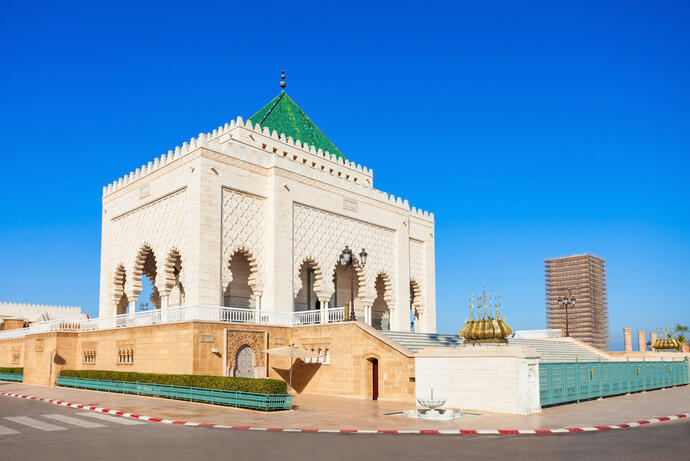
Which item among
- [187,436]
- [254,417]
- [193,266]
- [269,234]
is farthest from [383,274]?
[187,436]

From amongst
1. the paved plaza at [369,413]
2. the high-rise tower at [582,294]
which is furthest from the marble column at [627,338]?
the high-rise tower at [582,294]

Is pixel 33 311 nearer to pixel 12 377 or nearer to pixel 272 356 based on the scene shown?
pixel 12 377

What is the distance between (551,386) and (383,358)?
17.1 ft

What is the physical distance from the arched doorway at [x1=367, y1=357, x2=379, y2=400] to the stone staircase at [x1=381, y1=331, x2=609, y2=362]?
1.13 metres

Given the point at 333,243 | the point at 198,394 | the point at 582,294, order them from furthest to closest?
the point at 582,294 → the point at 333,243 → the point at 198,394

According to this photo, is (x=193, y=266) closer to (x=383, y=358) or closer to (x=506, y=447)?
(x=383, y=358)

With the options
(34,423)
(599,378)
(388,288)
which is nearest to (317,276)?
(388,288)

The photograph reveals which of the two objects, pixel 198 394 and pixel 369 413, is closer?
pixel 369 413

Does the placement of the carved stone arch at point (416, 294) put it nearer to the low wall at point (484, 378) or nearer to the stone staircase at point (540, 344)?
the stone staircase at point (540, 344)

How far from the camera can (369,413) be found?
46.6 feet

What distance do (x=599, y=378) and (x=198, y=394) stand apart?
11.3 metres

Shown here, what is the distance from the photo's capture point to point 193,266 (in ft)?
72.6

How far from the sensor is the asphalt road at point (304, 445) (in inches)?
333

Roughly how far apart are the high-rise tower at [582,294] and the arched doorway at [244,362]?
138010 mm
